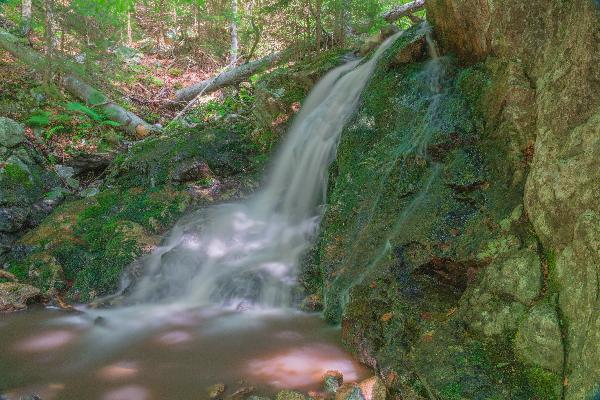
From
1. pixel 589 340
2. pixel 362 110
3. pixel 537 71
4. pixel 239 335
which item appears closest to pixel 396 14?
pixel 362 110

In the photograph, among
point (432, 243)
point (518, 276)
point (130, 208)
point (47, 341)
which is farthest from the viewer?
point (130, 208)

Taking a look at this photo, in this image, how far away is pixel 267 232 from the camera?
640 cm

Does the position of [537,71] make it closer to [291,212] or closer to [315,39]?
[291,212]

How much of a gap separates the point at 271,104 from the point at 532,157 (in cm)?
542

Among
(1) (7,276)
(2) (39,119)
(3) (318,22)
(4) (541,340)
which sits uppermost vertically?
(3) (318,22)

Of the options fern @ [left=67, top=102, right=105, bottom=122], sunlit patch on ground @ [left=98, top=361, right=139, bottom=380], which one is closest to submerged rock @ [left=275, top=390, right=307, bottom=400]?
sunlit patch on ground @ [left=98, top=361, right=139, bottom=380]

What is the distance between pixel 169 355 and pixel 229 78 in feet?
31.5

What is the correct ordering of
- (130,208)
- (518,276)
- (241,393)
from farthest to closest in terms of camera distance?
(130,208) → (241,393) → (518,276)

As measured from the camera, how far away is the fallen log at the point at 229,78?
37.4ft

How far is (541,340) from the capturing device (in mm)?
2871

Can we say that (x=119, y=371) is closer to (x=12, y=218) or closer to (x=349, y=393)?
(x=349, y=393)

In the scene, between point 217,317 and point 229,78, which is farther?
point 229,78

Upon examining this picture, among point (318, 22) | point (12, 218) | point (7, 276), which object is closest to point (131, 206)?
point (12, 218)

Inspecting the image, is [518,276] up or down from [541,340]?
up
